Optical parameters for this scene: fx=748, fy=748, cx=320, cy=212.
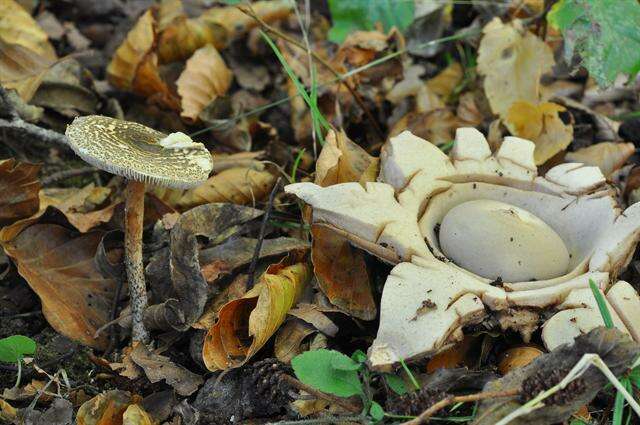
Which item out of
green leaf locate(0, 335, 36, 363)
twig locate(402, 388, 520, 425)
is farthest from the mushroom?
twig locate(402, 388, 520, 425)

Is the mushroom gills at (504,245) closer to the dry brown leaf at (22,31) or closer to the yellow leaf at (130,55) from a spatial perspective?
the yellow leaf at (130,55)

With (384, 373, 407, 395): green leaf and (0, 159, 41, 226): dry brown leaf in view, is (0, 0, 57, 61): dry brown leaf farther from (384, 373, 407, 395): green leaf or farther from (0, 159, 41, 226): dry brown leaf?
(384, 373, 407, 395): green leaf

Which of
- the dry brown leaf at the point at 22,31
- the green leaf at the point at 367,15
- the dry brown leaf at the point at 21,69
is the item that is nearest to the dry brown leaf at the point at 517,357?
the green leaf at the point at 367,15

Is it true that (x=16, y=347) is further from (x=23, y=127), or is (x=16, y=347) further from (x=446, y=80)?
(x=446, y=80)

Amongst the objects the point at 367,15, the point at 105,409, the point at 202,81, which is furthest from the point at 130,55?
the point at 105,409

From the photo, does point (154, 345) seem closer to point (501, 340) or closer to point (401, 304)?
point (401, 304)
